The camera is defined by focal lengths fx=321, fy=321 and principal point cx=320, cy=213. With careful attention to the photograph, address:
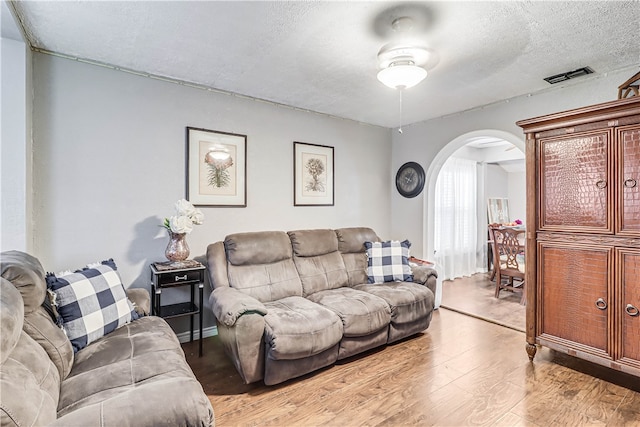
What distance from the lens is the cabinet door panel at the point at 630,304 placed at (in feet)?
6.89

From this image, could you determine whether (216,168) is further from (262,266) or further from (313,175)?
(313,175)

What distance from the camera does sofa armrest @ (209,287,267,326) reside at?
2.22 meters

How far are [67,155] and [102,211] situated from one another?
0.49 m

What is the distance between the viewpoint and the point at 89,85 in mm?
2598

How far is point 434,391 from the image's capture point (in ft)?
7.22

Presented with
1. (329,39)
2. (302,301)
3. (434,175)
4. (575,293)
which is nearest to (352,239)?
(302,301)

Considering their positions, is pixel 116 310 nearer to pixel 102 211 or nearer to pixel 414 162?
pixel 102 211

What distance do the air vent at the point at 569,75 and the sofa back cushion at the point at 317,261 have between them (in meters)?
2.55

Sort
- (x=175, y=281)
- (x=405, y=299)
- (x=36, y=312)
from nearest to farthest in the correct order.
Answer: (x=36, y=312) < (x=175, y=281) < (x=405, y=299)

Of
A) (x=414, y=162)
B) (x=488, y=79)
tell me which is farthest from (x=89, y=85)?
(x=414, y=162)

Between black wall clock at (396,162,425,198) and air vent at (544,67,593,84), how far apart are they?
1.73 metres

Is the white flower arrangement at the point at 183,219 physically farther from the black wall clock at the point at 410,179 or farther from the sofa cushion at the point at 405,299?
the black wall clock at the point at 410,179

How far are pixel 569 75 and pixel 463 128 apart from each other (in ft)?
3.93

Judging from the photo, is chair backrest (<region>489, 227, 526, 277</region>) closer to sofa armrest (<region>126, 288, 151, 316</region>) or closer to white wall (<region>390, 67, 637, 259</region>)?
white wall (<region>390, 67, 637, 259</region>)
